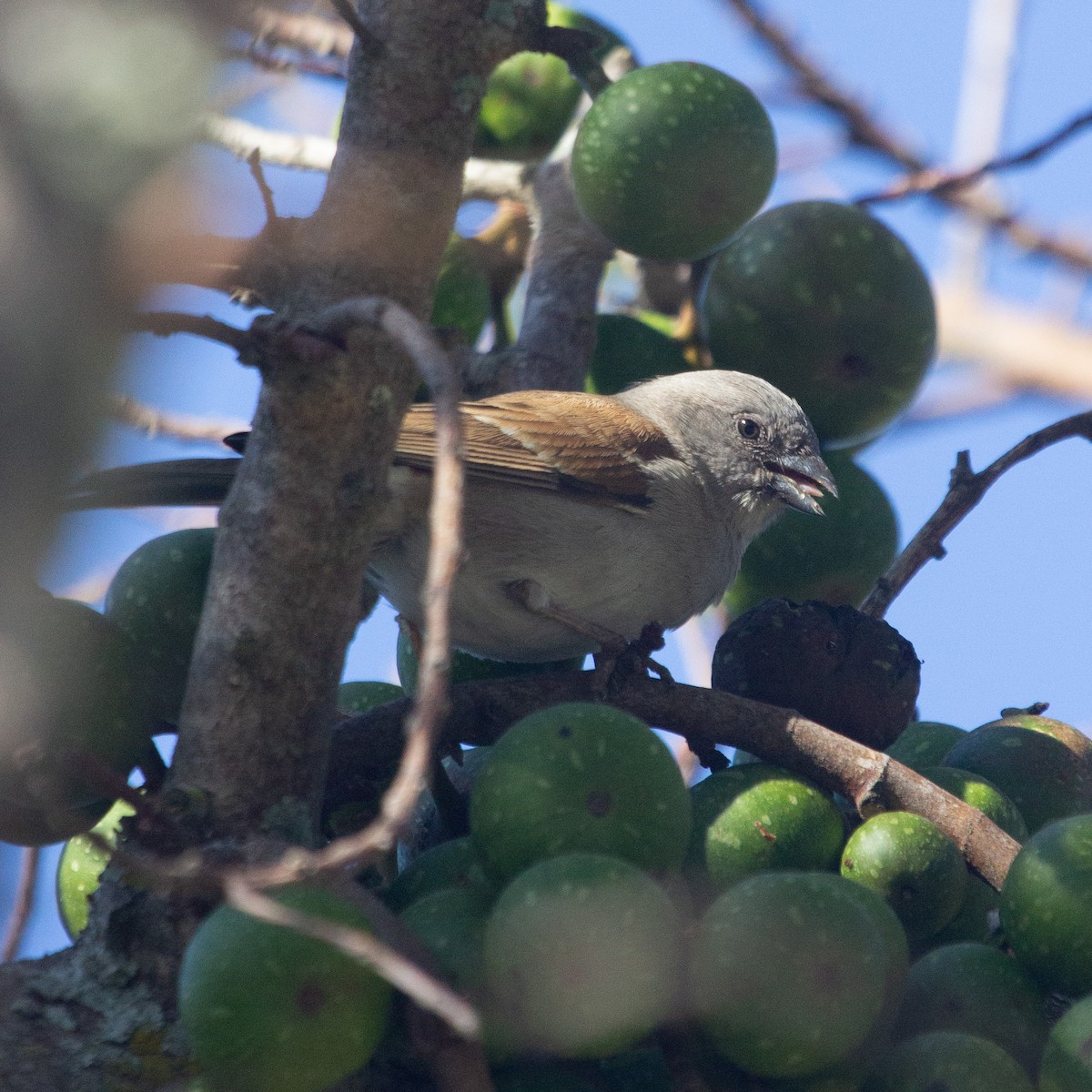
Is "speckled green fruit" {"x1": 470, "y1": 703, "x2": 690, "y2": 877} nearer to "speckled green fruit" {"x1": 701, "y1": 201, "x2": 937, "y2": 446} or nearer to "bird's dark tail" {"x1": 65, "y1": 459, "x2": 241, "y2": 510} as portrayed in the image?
"bird's dark tail" {"x1": 65, "y1": 459, "x2": 241, "y2": 510}

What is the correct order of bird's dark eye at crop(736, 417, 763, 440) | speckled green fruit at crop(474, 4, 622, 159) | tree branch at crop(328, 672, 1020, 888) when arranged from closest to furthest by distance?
1. tree branch at crop(328, 672, 1020, 888)
2. speckled green fruit at crop(474, 4, 622, 159)
3. bird's dark eye at crop(736, 417, 763, 440)

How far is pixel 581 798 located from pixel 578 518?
1.86m

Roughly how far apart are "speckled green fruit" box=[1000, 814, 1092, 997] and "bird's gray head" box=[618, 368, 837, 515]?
5.88 feet

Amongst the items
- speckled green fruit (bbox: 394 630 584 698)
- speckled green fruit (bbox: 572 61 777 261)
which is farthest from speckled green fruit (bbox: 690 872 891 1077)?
speckled green fruit (bbox: 572 61 777 261)

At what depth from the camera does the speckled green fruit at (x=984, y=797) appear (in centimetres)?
233

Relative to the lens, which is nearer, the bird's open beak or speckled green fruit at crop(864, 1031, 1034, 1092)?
speckled green fruit at crop(864, 1031, 1034, 1092)

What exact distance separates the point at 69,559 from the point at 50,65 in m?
0.43

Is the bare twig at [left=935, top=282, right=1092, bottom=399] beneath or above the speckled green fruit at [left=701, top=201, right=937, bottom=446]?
beneath

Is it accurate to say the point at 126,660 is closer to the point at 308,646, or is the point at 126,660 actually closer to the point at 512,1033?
the point at 308,646

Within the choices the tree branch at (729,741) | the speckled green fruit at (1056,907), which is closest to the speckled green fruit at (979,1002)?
the speckled green fruit at (1056,907)

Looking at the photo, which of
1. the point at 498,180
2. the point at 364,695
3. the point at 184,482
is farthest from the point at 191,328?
the point at 498,180

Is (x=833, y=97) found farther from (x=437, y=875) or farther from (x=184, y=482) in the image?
(x=437, y=875)

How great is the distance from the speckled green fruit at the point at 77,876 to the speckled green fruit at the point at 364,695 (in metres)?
0.55

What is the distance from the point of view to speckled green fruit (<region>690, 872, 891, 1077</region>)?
1667mm
